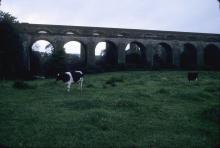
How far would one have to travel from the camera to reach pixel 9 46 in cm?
2842

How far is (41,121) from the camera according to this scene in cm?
785

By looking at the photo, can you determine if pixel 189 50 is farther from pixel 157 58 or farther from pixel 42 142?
pixel 42 142

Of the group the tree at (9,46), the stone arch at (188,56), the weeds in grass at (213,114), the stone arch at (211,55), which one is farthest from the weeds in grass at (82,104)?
the stone arch at (211,55)

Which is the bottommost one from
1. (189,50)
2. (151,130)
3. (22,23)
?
(151,130)

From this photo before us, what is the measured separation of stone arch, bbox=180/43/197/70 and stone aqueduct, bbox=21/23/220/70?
0.11m

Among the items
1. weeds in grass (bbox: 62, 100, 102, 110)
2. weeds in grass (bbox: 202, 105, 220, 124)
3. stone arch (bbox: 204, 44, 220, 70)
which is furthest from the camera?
stone arch (bbox: 204, 44, 220, 70)

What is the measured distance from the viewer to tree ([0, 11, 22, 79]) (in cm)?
2794

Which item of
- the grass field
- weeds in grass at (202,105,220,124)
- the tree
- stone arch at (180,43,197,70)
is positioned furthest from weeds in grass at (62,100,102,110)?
stone arch at (180,43,197,70)

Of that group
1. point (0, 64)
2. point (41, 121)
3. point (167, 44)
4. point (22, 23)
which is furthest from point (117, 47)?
point (41, 121)

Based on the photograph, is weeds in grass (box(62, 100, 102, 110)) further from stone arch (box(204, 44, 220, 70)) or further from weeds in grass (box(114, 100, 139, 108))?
stone arch (box(204, 44, 220, 70))

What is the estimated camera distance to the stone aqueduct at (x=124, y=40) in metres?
34.4

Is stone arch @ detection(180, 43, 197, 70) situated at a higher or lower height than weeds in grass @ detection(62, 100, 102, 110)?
higher

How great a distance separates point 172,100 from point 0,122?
22.2 feet

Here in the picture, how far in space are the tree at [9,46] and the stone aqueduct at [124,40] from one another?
A: 289 cm
